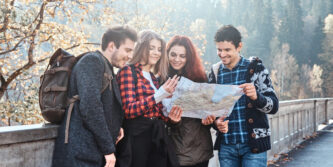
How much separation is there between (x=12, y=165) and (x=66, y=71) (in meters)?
0.81

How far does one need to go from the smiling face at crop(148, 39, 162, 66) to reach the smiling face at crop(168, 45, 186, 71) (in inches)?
9.4

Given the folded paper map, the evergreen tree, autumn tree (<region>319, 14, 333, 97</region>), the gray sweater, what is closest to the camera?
the gray sweater

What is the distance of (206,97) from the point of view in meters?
2.82

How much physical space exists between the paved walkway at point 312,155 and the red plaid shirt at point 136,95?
5.14 meters

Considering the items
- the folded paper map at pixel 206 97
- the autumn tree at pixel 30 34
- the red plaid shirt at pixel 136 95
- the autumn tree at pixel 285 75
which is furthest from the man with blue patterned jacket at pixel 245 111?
the autumn tree at pixel 285 75

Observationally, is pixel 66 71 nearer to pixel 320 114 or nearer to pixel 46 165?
pixel 46 165

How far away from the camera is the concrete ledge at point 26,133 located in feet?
8.06

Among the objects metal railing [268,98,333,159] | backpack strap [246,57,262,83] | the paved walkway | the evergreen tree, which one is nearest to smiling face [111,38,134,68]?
backpack strap [246,57,262,83]

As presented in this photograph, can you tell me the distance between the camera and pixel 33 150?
269 cm

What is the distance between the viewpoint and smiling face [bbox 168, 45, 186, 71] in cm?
325

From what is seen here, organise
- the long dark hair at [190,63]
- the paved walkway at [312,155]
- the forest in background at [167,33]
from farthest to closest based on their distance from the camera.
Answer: the forest in background at [167,33], the paved walkway at [312,155], the long dark hair at [190,63]

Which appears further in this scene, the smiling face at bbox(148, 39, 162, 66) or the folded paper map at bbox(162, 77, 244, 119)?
the smiling face at bbox(148, 39, 162, 66)

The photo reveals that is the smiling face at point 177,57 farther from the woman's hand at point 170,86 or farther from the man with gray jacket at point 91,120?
the man with gray jacket at point 91,120

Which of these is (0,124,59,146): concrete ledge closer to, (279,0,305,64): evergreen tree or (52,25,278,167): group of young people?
(52,25,278,167): group of young people
